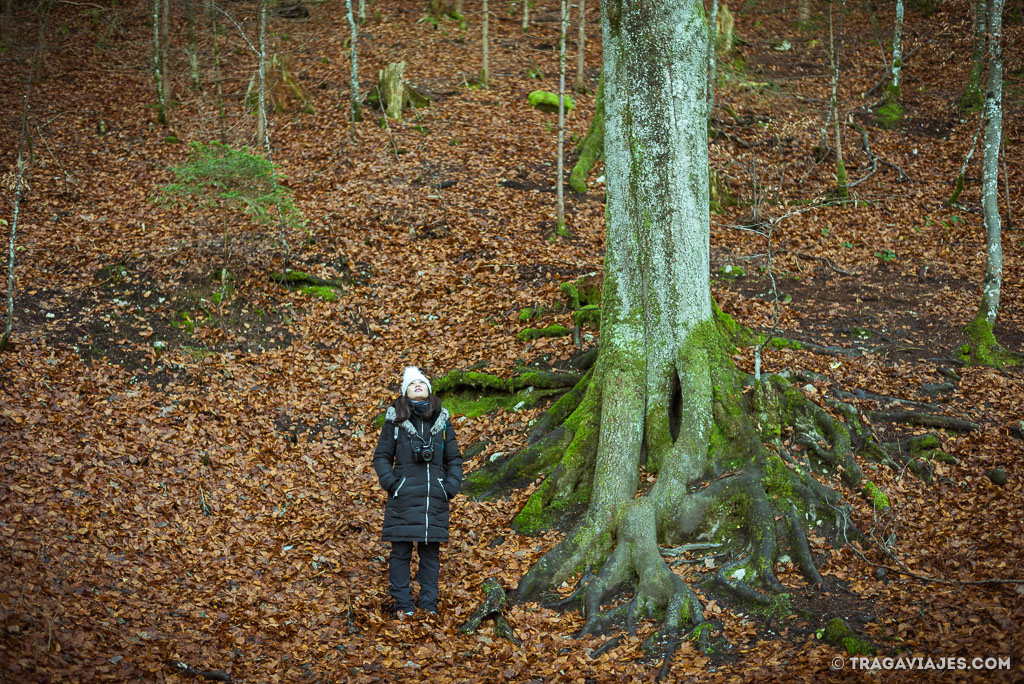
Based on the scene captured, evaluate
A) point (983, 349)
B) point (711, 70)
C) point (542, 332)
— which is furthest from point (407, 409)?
point (711, 70)

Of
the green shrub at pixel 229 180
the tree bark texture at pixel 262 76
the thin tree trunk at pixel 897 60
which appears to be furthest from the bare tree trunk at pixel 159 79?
the thin tree trunk at pixel 897 60

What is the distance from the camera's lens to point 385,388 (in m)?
10.2

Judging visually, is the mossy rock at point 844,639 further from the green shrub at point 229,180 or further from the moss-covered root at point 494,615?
the green shrub at point 229,180

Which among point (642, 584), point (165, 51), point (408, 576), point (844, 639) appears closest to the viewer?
point (844, 639)

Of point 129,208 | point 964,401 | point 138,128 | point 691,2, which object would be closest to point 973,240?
point 964,401

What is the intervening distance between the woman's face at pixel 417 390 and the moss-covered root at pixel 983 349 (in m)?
6.66

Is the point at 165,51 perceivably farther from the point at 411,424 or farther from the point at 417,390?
the point at 411,424

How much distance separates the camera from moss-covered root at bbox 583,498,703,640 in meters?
5.58

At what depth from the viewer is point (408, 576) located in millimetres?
6410

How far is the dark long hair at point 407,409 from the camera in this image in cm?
655

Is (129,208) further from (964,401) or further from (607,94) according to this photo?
(964,401)

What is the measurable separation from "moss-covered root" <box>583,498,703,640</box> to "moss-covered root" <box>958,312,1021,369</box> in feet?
16.9

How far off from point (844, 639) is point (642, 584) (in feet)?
5.05

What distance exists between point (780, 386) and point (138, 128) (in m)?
17.3
